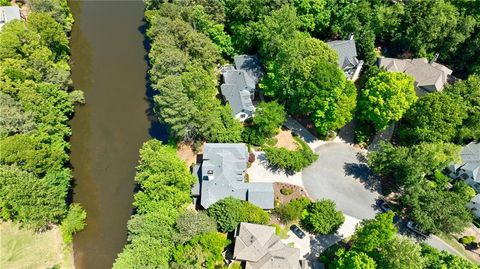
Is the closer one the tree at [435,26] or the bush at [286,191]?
the bush at [286,191]

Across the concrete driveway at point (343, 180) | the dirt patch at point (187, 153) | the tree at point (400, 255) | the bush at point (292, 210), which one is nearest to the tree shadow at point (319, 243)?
the bush at point (292, 210)

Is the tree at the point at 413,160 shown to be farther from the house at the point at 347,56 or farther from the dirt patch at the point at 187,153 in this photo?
the dirt patch at the point at 187,153

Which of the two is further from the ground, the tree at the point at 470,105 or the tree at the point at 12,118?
the tree at the point at 470,105

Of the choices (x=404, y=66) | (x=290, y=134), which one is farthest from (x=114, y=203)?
(x=404, y=66)

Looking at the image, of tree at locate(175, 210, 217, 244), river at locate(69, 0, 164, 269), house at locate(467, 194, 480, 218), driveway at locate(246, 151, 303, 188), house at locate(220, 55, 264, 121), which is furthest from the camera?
house at locate(220, 55, 264, 121)

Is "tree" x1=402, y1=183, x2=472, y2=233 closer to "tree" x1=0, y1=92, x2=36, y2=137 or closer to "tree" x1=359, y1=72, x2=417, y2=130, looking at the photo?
"tree" x1=359, y1=72, x2=417, y2=130

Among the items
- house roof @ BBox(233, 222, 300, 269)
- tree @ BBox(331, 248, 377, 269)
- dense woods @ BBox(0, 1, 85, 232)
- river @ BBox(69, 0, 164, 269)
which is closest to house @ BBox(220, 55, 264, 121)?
river @ BBox(69, 0, 164, 269)

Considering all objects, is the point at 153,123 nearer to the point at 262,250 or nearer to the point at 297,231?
the point at 262,250
